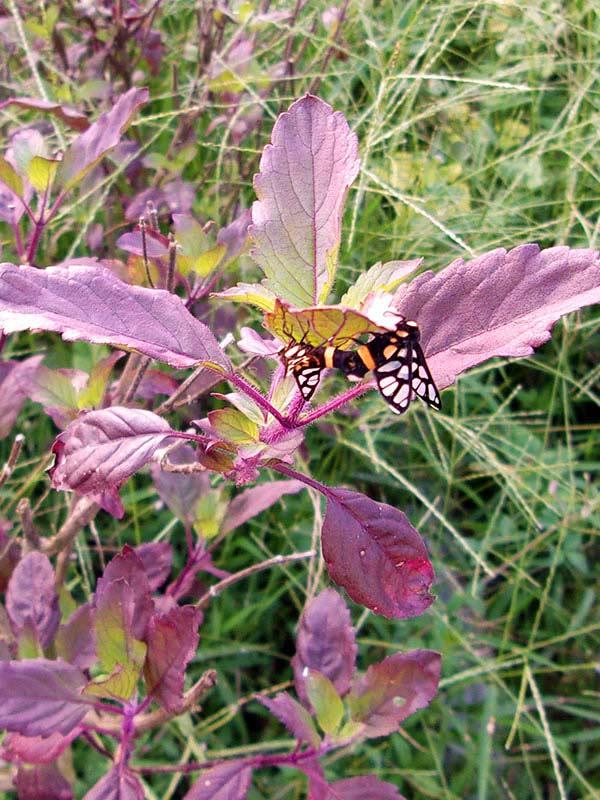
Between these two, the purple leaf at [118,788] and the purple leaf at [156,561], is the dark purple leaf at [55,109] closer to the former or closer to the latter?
the purple leaf at [156,561]

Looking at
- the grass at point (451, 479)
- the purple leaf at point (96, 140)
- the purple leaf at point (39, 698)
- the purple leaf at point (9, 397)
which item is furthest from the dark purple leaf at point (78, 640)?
the purple leaf at point (96, 140)

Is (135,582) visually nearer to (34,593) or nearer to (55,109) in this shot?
(34,593)

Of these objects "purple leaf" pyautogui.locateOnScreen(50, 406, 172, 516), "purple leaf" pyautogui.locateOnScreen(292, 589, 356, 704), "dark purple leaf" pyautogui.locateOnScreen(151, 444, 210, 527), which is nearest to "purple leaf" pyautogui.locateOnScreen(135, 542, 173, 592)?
"dark purple leaf" pyautogui.locateOnScreen(151, 444, 210, 527)

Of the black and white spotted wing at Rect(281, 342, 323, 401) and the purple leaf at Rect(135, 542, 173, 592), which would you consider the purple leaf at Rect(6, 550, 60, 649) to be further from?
the black and white spotted wing at Rect(281, 342, 323, 401)

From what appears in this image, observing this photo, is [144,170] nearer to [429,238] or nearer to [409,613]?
[429,238]

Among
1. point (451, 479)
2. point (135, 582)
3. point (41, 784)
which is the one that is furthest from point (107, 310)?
point (451, 479)
